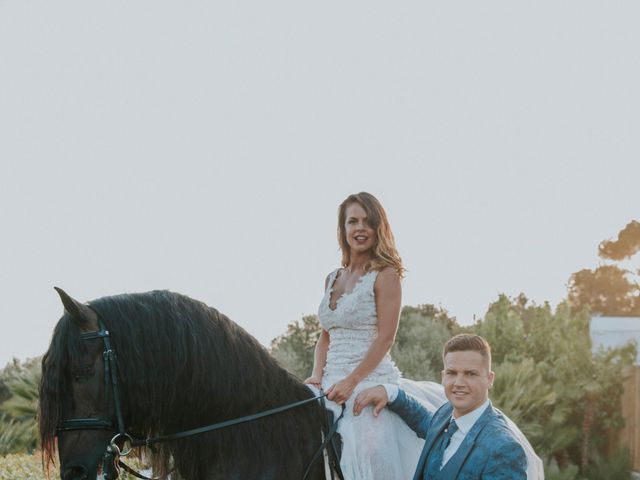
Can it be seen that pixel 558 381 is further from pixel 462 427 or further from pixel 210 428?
pixel 210 428

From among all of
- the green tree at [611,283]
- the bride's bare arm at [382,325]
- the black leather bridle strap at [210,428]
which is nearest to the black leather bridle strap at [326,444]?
the bride's bare arm at [382,325]

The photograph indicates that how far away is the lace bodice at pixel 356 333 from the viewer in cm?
421

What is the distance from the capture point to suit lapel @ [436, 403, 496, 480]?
134 inches

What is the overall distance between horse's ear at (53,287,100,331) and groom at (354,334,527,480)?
5.15 ft

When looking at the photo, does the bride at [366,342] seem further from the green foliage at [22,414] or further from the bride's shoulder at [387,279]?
the green foliage at [22,414]

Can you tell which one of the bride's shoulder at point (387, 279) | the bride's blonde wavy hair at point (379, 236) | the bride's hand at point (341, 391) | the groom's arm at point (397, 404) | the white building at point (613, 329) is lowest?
the white building at point (613, 329)

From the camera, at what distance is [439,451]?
3578 millimetres

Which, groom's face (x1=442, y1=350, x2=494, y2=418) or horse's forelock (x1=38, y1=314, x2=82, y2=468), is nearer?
horse's forelock (x1=38, y1=314, x2=82, y2=468)

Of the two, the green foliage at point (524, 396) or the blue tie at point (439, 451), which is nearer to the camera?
the blue tie at point (439, 451)

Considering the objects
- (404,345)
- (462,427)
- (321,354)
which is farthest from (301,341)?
(462,427)

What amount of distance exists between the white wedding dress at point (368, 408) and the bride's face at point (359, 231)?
0.55 ft

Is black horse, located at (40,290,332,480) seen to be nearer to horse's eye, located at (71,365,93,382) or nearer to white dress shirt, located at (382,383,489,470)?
horse's eye, located at (71,365,93,382)

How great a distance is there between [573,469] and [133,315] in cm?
1084

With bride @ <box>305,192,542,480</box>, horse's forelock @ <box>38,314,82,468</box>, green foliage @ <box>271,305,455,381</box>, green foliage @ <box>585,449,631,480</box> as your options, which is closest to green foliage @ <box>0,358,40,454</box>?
green foliage @ <box>271,305,455,381</box>
